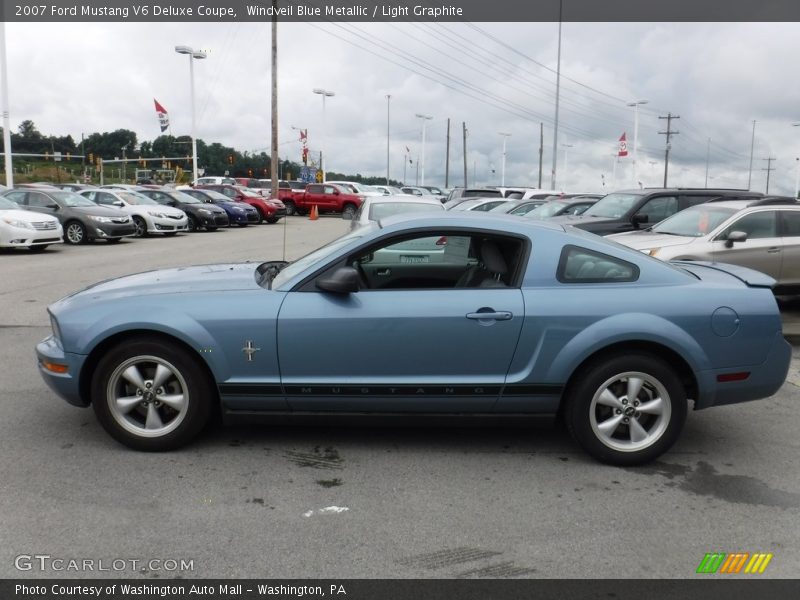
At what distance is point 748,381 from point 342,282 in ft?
8.21

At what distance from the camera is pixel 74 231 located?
18.2 m

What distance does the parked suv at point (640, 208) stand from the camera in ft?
39.2

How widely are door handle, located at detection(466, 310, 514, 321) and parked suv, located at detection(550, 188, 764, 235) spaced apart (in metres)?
8.21

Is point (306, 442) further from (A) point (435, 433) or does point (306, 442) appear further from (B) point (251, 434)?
(A) point (435, 433)

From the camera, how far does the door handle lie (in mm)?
4000

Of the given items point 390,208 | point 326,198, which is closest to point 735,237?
point 390,208

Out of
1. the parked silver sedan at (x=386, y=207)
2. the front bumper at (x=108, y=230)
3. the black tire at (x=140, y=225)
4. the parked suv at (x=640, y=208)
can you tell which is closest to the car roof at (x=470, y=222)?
the parked silver sedan at (x=386, y=207)

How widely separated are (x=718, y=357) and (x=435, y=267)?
6.62ft

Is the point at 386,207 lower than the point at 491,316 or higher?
higher

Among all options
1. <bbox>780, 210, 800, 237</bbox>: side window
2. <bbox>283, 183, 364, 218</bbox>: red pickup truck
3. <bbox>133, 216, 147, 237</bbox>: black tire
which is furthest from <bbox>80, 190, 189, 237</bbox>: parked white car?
<bbox>780, 210, 800, 237</bbox>: side window

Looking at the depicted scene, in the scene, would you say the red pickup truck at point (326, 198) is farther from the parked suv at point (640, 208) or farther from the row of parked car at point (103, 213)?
the parked suv at point (640, 208)

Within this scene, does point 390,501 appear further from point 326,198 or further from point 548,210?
point 326,198

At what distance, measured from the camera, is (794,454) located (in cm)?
443

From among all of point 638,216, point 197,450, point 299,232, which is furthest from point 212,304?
point 299,232
